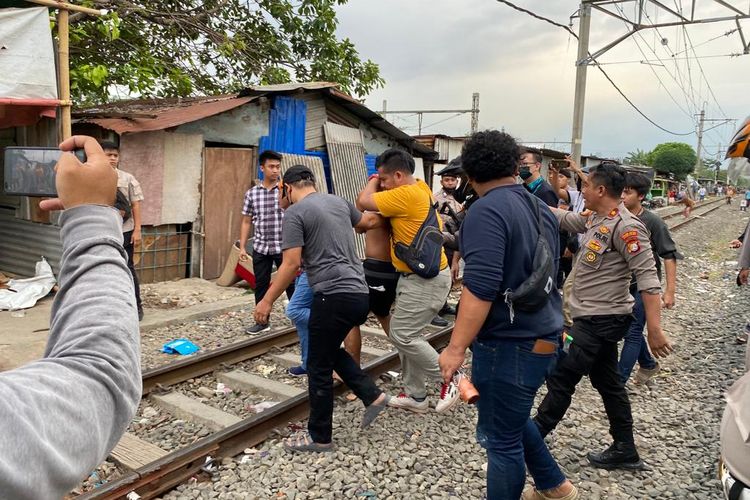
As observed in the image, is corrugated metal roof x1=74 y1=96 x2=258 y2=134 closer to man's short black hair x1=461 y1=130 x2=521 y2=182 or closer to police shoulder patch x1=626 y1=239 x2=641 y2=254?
man's short black hair x1=461 y1=130 x2=521 y2=182

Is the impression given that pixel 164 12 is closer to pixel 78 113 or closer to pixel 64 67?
pixel 78 113

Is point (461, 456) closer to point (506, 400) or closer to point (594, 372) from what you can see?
point (594, 372)

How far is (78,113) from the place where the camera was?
845 cm

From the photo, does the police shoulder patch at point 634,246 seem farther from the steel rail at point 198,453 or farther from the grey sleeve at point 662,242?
the steel rail at point 198,453

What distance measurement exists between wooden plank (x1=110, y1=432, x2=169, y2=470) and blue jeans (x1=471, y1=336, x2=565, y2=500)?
2.14 meters

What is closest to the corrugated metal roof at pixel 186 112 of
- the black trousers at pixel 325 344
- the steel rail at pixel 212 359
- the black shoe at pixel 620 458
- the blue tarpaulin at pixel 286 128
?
the blue tarpaulin at pixel 286 128

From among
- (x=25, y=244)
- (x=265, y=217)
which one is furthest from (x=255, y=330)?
(x=25, y=244)

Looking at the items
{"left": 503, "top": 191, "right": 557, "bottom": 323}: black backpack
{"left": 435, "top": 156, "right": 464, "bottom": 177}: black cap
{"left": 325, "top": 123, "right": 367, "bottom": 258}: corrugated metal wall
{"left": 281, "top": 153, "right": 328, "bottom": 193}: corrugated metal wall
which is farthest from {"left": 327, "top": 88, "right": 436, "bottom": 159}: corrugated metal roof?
{"left": 503, "top": 191, "right": 557, "bottom": 323}: black backpack

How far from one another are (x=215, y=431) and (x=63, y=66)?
15.6 ft

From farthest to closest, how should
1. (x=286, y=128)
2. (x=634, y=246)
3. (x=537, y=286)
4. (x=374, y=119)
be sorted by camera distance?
1. (x=374, y=119)
2. (x=286, y=128)
3. (x=634, y=246)
4. (x=537, y=286)

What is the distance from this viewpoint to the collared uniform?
3453 mm

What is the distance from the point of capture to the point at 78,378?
34.2 inches

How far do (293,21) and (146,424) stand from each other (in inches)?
447

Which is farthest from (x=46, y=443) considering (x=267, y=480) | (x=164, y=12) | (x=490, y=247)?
(x=164, y=12)
